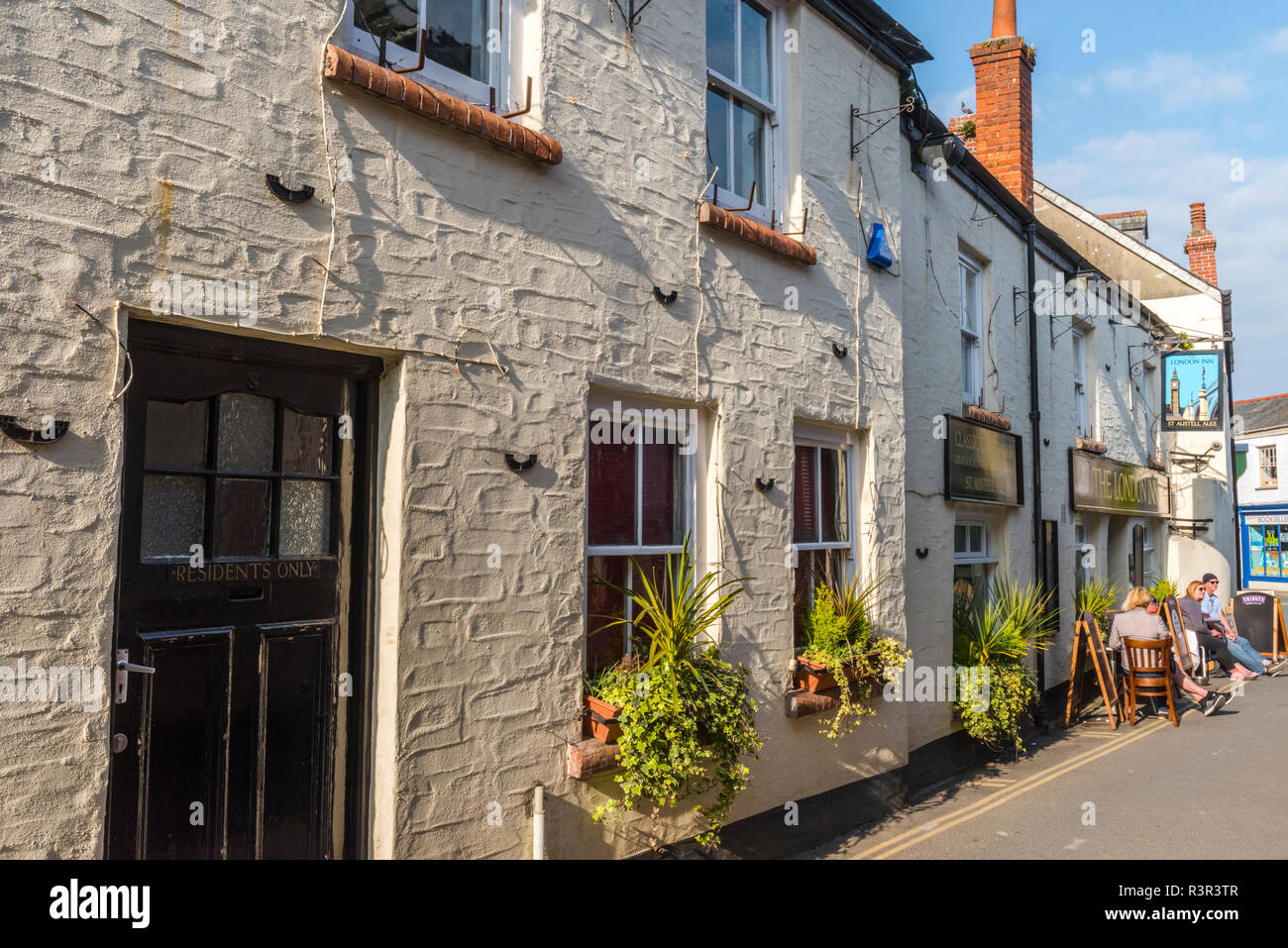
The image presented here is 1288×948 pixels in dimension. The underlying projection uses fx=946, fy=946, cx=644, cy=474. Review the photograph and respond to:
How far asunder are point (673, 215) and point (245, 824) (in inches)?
156

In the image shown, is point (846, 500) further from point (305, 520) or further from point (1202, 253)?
point (1202, 253)

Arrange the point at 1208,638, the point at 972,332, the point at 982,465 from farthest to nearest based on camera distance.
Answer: the point at 1208,638, the point at 972,332, the point at 982,465

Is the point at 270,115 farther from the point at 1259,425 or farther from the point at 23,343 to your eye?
the point at 1259,425

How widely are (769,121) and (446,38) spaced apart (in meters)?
3.00

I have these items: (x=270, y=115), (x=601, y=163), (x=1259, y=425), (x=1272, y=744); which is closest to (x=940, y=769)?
(x=1272, y=744)

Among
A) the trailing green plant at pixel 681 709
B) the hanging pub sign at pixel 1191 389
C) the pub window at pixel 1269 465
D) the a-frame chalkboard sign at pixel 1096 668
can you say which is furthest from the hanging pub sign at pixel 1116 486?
the pub window at pixel 1269 465

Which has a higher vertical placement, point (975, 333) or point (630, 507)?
point (975, 333)

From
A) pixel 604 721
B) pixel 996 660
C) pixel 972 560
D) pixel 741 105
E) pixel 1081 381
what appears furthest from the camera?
pixel 1081 381

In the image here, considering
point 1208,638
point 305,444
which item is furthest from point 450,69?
point 1208,638

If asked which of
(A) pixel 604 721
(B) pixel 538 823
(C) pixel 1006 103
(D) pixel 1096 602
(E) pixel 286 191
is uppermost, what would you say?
(C) pixel 1006 103

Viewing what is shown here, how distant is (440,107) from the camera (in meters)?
4.29

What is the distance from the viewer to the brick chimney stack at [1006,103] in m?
12.1

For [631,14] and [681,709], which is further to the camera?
[631,14]

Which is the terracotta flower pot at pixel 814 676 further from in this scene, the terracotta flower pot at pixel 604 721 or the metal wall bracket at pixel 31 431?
the metal wall bracket at pixel 31 431
